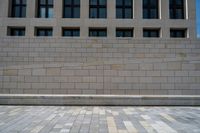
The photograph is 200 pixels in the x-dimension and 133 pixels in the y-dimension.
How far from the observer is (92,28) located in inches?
1137

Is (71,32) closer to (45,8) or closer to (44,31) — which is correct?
(44,31)

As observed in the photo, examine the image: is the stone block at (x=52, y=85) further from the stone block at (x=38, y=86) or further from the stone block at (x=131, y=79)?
the stone block at (x=131, y=79)

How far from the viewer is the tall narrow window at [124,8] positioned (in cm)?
2975

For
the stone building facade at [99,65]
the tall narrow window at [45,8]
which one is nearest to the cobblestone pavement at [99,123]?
the stone building facade at [99,65]

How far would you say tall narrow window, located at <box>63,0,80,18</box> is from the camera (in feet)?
97.1

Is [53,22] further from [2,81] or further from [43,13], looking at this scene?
[2,81]

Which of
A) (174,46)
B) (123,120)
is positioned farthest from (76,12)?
(123,120)

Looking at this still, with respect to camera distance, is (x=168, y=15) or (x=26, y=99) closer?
(x=26, y=99)

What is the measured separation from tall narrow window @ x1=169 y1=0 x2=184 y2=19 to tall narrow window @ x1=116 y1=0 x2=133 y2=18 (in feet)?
18.8

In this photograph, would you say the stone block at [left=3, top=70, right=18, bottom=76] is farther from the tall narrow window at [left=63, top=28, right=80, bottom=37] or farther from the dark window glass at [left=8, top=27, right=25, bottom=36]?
the dark window glass at [left=8, top=27, right=25, bottom=36]

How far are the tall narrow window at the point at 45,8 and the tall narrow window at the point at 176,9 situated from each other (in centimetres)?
1699

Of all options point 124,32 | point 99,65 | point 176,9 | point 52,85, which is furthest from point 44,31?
point 176,9

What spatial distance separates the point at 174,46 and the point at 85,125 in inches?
433

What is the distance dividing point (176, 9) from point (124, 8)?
7.43m
